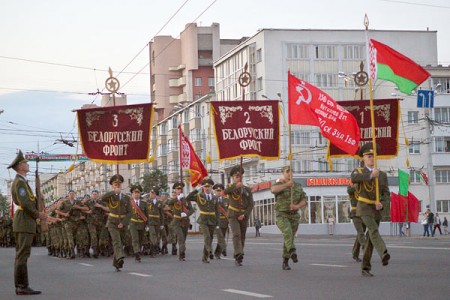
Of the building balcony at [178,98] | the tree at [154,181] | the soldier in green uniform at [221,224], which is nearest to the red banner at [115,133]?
the soldier in green uniform at [221,224]

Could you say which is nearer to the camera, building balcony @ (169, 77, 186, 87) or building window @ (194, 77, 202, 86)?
building window @ (194, 77, 202, 86)

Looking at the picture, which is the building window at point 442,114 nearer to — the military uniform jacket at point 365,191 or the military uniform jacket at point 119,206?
the military uniform jacket at point 119,206

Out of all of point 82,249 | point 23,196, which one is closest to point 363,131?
point 82,249

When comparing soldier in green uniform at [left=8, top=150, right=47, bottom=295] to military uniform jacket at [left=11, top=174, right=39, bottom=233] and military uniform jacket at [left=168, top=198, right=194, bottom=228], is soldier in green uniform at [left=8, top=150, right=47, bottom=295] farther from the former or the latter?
military uniform jacket at [left=168, top=198, right=194, bottom=228]

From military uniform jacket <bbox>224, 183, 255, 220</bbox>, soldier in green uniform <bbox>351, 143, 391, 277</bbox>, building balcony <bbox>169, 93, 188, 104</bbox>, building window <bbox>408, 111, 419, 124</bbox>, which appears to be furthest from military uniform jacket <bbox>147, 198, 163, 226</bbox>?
building balcony <bbox>169, 93, 188, 104</bbox>

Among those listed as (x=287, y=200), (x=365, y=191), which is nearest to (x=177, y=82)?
(x=287, y=200)

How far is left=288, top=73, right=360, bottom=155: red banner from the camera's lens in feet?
71.4

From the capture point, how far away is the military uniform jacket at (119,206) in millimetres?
22611

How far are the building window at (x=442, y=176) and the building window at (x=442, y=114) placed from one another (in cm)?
432

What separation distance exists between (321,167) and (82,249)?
59.1 metres

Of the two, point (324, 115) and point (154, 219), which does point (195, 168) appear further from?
point (324, 115)

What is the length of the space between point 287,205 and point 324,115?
306 centimetres

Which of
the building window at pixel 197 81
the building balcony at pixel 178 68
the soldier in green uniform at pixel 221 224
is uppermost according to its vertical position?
the building balcony at pixel 178 68

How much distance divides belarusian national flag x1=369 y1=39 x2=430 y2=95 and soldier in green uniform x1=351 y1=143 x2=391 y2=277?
12.1ft
